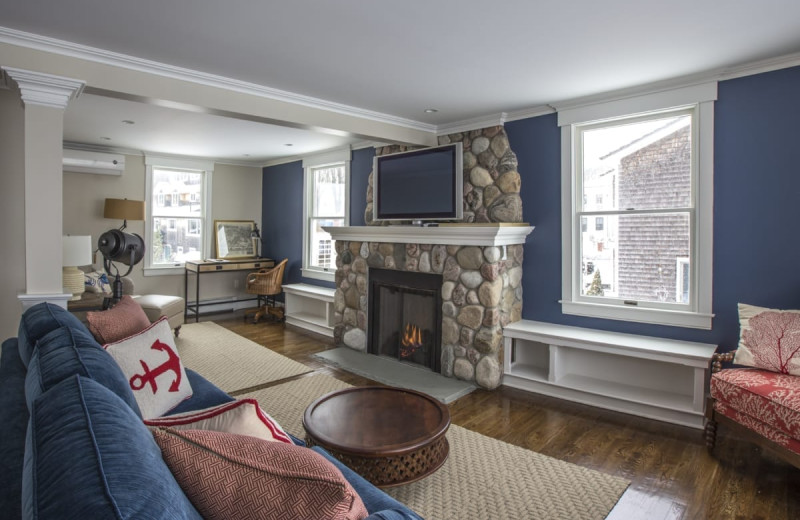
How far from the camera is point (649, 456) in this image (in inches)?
108

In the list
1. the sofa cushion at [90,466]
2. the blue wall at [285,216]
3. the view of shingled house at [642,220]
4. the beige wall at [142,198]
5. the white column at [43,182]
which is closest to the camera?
the sofa cushion at [90,466]

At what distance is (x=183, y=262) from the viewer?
Answer: 6.89m

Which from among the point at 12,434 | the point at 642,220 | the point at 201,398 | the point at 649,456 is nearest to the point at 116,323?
the point at 201,398

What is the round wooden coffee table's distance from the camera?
205 cm

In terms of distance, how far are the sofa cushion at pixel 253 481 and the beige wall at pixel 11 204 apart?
10.3 feet

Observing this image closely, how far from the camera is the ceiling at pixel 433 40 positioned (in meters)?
2.30

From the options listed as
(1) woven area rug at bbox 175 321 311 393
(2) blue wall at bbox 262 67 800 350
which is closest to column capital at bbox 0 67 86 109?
(1) woven area rug at bbox 175 321 311 393

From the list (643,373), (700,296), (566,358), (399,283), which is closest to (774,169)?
(700,296)

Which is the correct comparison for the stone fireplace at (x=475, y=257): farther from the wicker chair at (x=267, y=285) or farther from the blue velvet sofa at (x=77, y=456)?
the blue velvet sofa at (x=77, y=456)

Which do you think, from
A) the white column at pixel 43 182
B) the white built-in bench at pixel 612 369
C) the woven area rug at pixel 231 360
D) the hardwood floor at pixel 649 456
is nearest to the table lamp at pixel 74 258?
the white column at pixel 43 182

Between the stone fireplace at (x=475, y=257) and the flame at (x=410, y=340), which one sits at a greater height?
the stone fireplace at (x=475, y=257)

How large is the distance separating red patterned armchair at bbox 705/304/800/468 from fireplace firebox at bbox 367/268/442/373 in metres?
2.19

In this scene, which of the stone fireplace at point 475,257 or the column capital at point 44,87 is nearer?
the column capital at point 44,87

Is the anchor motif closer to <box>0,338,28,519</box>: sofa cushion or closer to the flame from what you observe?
<box>0,338,28,519</box>: sofa cushion
